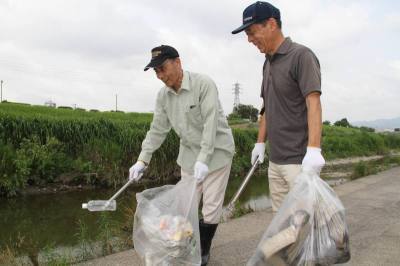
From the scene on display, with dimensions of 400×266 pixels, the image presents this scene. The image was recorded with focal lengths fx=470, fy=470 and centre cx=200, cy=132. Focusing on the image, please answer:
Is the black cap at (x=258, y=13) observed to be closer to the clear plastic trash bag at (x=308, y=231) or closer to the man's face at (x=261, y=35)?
the man's face at (x=261, y=35)

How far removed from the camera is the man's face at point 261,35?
2.67 meters

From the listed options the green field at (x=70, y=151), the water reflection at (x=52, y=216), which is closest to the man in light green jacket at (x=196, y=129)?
the water reflection at (x=52, y=216)

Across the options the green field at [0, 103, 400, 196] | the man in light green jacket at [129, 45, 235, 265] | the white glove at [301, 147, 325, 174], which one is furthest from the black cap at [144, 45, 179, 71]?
the green field at [0, 103, 400, 196]

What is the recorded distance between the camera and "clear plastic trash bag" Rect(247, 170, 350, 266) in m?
2.37

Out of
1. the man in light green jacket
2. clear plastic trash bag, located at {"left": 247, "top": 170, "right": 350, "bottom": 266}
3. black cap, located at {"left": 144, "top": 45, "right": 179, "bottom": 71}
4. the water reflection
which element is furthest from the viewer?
the water reflection

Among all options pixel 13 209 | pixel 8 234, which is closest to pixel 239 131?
pixel 13 209

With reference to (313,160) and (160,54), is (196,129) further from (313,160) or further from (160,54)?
(313,160)

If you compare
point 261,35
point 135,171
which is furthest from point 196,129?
point 261,35

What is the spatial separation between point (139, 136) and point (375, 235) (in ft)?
23.0

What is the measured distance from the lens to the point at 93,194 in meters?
8.91

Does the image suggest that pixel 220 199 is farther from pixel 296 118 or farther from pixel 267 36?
pixel 267 36

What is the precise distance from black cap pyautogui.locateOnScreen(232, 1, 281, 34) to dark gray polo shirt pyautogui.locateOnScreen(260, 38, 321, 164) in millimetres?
194

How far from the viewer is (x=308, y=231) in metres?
2.38

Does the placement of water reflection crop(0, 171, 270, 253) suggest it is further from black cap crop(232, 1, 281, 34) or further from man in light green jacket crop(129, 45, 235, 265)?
black cap crop(232, 1, 281, 34)
